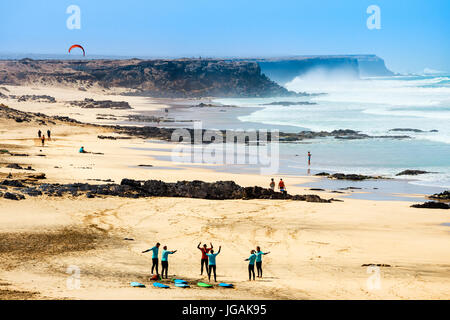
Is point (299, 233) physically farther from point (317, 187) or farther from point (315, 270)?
point (317, 187)

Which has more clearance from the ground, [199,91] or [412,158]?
[199,91]

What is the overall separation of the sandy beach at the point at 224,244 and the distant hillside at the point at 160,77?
78058 millimetres

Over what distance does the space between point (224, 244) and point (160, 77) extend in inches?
3687

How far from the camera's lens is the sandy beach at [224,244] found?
434 inches

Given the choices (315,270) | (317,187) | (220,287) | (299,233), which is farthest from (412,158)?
(220,287)

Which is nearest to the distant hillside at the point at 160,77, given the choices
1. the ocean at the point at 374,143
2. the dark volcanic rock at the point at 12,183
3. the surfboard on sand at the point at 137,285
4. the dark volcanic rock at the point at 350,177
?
the ocean at the point at 374,143

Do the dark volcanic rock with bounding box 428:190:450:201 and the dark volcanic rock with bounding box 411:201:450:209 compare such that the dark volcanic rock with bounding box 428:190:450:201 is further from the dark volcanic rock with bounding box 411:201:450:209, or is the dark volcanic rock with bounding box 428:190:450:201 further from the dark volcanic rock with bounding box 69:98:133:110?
the dark volcanic rock with bounding box 69:98:133:110

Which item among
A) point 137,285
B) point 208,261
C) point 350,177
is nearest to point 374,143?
point 350,177

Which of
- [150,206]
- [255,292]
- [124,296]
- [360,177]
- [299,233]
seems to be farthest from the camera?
[360,177]

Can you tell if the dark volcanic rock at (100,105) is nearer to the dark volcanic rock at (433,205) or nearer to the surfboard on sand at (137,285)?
the dark volcanic rock at (433,205)

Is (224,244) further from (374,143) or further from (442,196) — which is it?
(374,143)

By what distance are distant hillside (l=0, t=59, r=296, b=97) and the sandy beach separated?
78058 mm

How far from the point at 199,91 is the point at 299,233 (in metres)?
91.9
